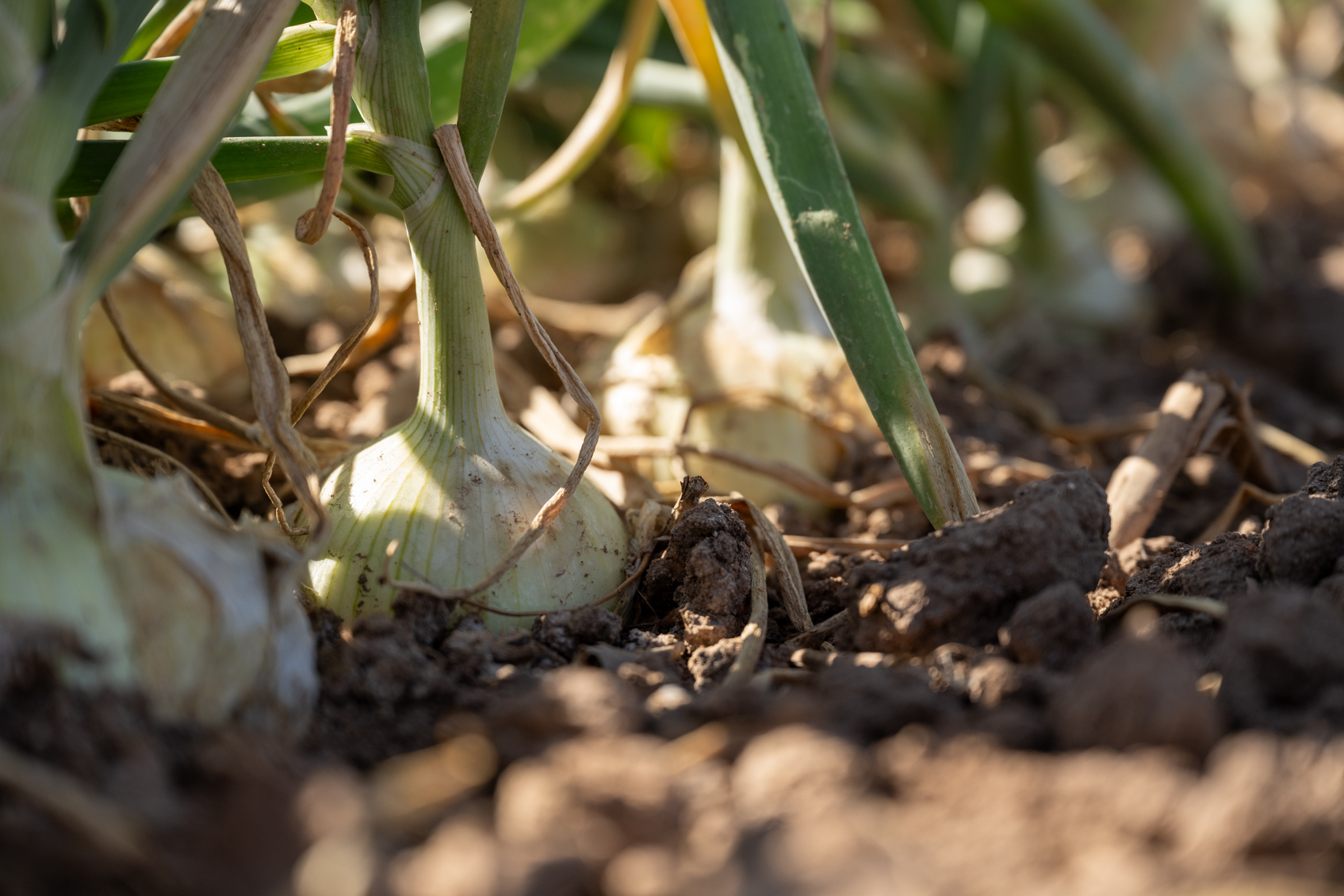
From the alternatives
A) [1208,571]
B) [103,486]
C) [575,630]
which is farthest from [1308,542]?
[103,486]

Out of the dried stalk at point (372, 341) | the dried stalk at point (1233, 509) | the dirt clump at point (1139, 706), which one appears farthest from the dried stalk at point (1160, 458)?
the dried stalk at point (372, 341)

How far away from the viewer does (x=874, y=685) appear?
48cm

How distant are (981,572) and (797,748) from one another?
192 millimetres

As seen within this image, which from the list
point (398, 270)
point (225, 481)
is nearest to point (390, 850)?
point (225, 481)

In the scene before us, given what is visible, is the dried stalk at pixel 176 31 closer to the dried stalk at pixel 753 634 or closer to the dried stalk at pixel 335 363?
the dried stalk at pixel 335 363

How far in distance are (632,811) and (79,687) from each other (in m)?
0.24

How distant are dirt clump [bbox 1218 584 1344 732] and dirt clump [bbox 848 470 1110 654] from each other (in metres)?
0.10

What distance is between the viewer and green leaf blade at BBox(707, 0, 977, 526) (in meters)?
0.67

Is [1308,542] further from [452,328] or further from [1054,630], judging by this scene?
[452,328]

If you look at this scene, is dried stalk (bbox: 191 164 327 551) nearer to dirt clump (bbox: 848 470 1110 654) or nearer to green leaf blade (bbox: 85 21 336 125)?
green leaf blade (bbox: 85 21 336 125)

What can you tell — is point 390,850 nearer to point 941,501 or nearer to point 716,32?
point 941,501

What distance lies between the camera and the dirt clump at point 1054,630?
53 centimetres

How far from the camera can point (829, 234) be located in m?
0.69

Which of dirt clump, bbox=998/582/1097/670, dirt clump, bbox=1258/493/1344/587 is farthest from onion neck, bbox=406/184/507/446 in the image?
dirt clump, bbox=1258/493/1344/587
